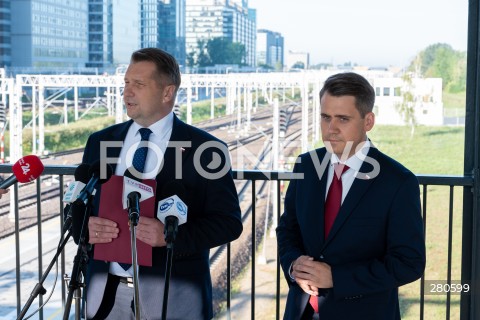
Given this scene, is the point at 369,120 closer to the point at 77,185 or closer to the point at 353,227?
the point at 353,227

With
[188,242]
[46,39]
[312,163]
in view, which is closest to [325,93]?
[312,163]

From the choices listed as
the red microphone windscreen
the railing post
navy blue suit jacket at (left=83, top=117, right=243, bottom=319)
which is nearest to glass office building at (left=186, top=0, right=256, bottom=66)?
the railing post

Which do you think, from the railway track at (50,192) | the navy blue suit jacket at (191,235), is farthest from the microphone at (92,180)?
the railway track at (50,192)

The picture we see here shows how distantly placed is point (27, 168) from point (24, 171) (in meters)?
0.01

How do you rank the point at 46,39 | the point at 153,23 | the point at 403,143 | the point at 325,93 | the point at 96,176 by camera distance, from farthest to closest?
the point at 403,143, the point at 46,39, the point at 153,23, the point at 325,93, the point at 96,176

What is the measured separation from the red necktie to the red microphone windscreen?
2.83ft

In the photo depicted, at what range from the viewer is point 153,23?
179 inches

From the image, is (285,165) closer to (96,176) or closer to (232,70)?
(232,70)

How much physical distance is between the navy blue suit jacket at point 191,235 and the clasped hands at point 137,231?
11 centimetres

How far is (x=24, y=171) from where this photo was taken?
6.21ft

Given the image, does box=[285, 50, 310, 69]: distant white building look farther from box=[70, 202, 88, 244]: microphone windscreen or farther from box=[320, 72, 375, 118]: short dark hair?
box=[70, 202, 88, 244]: microphone windscreen

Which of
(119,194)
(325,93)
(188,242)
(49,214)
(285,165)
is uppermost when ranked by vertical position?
(325,93)

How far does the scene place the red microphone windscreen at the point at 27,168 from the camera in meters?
1.88

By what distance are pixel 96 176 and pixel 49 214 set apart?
1452 cm
